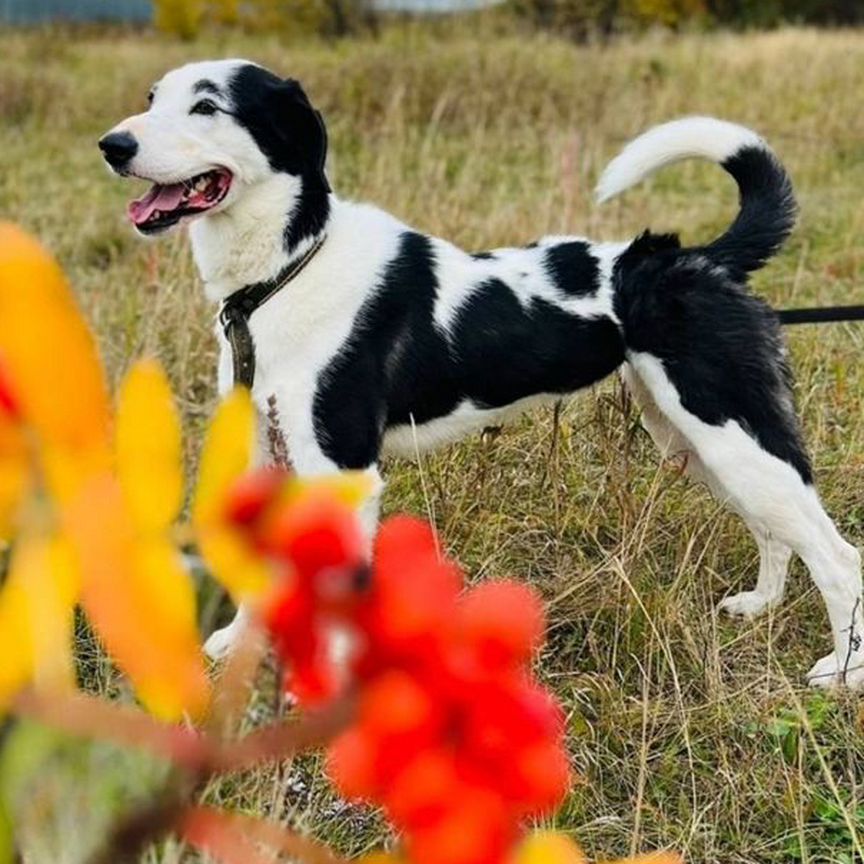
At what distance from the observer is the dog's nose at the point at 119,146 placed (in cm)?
235

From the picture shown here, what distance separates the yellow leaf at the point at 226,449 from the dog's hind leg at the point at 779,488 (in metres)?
2.17

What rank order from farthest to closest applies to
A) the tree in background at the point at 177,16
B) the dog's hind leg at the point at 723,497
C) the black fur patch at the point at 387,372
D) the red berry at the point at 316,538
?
the tree in background at the point at 177,16, the dog's hind leg at the point at 723,497, the black fur patch at the point at 387,372, the red berry at the point at 316,538

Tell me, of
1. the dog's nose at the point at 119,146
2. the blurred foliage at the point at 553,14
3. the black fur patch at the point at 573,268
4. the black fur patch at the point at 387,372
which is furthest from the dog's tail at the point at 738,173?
the blurred foliage at the point at 553,14

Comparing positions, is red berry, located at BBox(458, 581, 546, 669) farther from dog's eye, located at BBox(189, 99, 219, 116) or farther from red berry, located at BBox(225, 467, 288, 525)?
dog's eye, located at BBox(189, 99, 219, 116)

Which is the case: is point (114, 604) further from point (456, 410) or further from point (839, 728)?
Result: point (456, 410)

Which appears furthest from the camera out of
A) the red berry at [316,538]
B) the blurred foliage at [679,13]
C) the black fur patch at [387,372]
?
the blurred foliage at [679,13]

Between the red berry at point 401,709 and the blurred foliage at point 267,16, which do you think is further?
the blurred foliage at point 267,16

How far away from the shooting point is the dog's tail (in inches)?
97.0

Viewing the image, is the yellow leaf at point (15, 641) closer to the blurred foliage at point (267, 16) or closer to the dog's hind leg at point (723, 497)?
the dog's hind leg at point (723, 497)

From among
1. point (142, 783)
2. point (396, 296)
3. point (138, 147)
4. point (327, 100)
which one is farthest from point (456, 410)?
point (327, 100)

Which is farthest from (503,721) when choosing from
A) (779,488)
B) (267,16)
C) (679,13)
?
(679,13)

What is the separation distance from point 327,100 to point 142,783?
8.84m

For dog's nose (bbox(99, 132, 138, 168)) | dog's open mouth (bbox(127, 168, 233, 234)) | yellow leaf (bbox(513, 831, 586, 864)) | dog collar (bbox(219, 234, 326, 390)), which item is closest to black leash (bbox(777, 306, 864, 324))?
dog collar (bbox(219, 234, 326, 390))

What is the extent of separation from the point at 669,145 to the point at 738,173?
16 cm
